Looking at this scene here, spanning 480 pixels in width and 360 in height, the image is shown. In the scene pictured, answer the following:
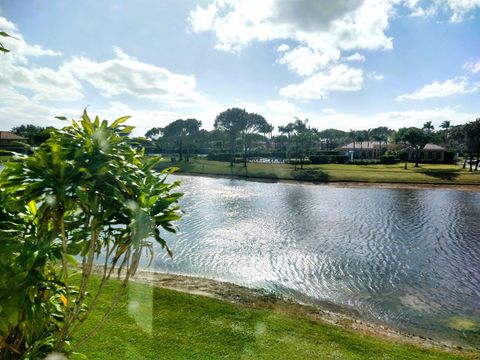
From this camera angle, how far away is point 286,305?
14867 millimetres

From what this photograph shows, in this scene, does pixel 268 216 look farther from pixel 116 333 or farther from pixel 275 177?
pixel 275 177

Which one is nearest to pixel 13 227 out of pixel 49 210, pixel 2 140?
pixel 49 210

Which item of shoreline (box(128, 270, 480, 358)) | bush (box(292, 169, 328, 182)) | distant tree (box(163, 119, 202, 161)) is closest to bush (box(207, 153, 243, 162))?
distant tree (box(163, 119, 202, 161))

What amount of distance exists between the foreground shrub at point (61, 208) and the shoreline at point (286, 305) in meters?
9.91

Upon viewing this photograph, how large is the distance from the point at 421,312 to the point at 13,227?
56.2 ft

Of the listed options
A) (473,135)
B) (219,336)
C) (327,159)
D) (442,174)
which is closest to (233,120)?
(327,159)

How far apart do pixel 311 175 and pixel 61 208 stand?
67019 mm

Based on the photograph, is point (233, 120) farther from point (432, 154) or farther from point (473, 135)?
point (473, 135)

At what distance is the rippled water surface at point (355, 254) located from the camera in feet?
53.0

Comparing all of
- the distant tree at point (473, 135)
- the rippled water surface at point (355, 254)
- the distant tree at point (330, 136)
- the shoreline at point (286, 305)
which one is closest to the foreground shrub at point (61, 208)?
the shoreline at point (286, 305)

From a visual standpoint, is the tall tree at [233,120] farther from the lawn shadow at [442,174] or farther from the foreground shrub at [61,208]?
the foreground shrub at [61,208]

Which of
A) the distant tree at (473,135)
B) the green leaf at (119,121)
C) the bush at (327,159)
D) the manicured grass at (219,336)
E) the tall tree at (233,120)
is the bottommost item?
the manicured grass at (219,336)

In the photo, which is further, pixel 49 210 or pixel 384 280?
pixel 384 280

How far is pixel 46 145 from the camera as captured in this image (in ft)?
17.3
